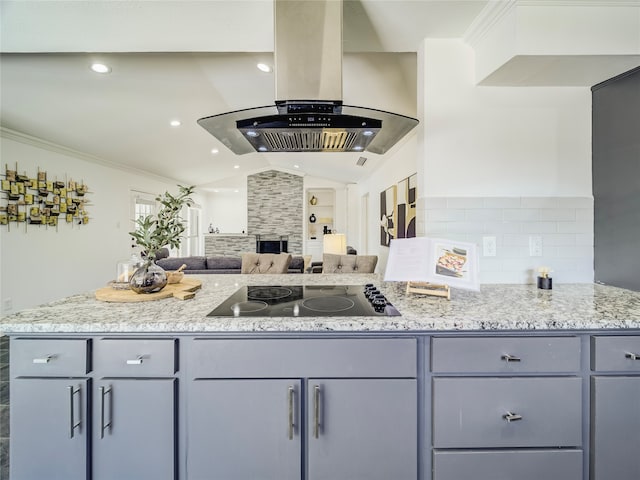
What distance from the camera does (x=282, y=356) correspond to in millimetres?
1069

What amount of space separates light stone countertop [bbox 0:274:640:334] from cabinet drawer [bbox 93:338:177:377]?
5 centimetres

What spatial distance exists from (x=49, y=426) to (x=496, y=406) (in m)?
1.60

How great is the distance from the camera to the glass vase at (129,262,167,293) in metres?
1.37

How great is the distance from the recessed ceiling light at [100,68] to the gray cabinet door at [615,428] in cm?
389

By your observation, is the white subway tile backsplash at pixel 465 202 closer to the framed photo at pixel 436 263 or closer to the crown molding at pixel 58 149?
the framed photo at pixel 436 263

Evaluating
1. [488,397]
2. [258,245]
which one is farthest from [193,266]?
[258,245]

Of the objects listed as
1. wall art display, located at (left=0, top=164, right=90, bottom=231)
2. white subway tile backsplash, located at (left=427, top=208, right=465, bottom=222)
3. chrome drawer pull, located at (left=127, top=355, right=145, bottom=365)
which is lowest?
chrome drawer pull, located at (left=127, top=355, right=145, bottom=365)

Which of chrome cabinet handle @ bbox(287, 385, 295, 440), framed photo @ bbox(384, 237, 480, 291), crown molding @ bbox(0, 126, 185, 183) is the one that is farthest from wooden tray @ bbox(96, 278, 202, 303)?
crown molding @ bbox(0, 126, 185, 183)

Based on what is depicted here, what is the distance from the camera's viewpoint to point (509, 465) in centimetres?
108

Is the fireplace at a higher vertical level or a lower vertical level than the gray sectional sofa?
higher

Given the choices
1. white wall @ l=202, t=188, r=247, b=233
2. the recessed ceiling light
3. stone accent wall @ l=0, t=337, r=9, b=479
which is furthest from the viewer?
white wall @ l=202, t=188, r=247, b=233

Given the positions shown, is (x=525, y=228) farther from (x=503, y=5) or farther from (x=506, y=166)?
(x=503, y=5)

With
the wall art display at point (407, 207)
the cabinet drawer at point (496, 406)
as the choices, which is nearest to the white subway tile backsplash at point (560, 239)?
the cabinet drawer at point (496, 406)

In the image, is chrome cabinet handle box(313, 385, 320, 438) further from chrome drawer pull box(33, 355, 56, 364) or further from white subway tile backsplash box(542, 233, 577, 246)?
white subway tile backsplash box(542, 233, 577, 246)
